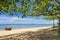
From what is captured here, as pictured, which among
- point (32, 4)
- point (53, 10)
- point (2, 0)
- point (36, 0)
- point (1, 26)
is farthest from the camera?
point (1, 26)

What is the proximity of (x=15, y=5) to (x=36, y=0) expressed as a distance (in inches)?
26.8

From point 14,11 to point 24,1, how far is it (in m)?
0.98

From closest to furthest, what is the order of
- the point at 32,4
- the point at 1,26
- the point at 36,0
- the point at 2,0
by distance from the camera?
the point at 2,0 < the point at 36,0 < the point at 32,4 < the point at 1,26

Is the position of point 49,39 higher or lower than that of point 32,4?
lower

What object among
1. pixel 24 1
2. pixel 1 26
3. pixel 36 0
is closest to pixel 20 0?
pixel 24 1

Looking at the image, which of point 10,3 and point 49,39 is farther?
point 49,39

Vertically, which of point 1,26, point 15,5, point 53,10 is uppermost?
point 15,5

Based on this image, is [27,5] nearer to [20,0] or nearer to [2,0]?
[20,0]

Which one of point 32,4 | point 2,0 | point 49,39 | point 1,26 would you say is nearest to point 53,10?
point 49,39

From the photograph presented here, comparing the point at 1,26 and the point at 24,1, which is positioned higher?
the point at 24,1

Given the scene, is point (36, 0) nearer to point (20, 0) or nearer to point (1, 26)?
point (20, 0)

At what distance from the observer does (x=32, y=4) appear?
18.1 feet

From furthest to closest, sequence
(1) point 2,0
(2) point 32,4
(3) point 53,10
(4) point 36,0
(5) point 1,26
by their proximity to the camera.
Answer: (5) point 1,26, (3) point 53,10, (2) point 32,4, (4) point 36,0, (1) point 2,0

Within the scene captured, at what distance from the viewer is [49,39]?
7.43 meters
